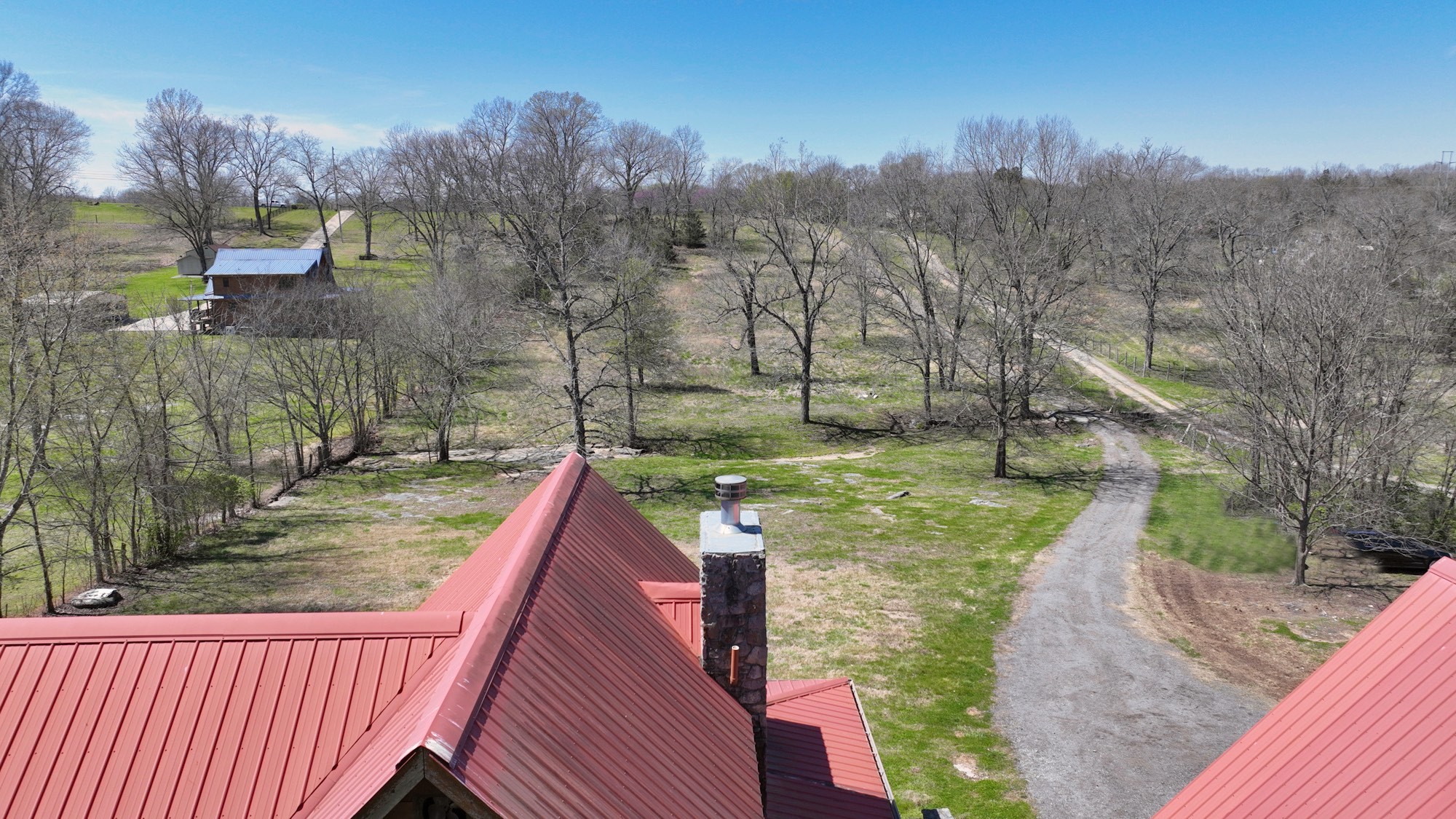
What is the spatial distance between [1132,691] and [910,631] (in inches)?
206

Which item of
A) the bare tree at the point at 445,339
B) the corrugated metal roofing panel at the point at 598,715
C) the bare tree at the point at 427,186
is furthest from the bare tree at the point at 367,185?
the corrugated metal roofing panel at the point at 598,715

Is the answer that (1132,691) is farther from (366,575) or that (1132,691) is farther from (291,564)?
(291,564)

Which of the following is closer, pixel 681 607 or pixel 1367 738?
pixel 1367 738

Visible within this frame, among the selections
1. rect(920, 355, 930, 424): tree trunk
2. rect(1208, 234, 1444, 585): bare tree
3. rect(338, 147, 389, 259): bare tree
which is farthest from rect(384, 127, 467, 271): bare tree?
rect(1208, 234, 1444, 585): bare tree

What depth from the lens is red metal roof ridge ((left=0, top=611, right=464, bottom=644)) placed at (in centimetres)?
763

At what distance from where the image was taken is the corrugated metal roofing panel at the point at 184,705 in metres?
6.77

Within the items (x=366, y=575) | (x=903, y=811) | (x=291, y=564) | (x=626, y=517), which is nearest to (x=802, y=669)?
(x=903, y=811)

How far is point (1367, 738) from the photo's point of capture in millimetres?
7551

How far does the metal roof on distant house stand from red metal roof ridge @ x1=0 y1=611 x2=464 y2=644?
57.2 m

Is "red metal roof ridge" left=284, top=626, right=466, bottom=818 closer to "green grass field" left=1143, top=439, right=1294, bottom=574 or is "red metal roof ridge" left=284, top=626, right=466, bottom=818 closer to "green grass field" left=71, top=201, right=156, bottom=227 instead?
"green grass field" left=1143, top=439, right=1294, bottom=574

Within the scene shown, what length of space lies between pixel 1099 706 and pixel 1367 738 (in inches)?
404

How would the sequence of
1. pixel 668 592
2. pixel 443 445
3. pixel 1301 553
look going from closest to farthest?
pixel 668 592 < pixel 1301 553 < pixel 443 445

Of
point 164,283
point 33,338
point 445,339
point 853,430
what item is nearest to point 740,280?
point 853,430

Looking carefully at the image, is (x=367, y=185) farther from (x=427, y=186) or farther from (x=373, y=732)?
(x=373, y=732)
